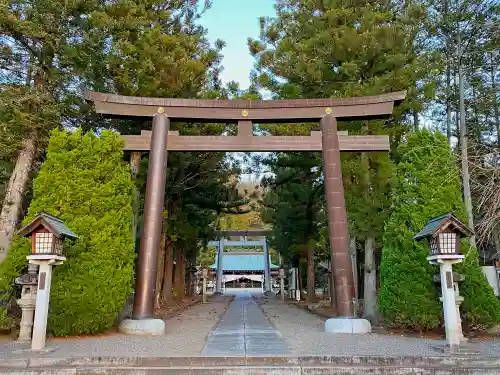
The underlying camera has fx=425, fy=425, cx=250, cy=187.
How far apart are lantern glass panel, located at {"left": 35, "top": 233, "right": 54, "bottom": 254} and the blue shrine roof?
46904 millimetres

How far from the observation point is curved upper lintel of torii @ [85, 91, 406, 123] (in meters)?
10.5

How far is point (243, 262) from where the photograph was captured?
181 feet

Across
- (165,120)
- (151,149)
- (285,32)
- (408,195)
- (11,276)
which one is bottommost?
(11,276)

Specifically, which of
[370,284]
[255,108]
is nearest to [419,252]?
[370,284]

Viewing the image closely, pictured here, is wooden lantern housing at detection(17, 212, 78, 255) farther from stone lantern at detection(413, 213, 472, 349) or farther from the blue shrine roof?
the blue shrine roof

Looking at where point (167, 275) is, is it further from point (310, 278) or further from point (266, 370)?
point (266, 370)

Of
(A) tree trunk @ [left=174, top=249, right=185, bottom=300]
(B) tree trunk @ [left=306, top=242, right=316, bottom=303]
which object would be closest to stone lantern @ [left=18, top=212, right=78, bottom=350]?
(B) tree trunk @ [left=306, top=242, right=316, bottom=303]

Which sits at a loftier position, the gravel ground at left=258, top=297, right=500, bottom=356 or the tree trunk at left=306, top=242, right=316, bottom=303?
the tree trunk at left=306, top=242, right=316, bottom=303

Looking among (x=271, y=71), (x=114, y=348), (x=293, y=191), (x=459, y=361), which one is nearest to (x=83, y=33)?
(x=271, y=71)

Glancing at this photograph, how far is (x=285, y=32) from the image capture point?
46.9ft

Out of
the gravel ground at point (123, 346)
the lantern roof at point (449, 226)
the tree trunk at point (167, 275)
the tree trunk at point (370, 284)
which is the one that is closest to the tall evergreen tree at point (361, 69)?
the tree trunk at point (370, 284)

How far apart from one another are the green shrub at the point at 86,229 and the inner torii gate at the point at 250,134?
70 cm

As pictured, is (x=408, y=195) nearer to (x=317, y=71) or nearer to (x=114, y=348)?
(x=317, y=71)

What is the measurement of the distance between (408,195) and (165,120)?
6094 mm
